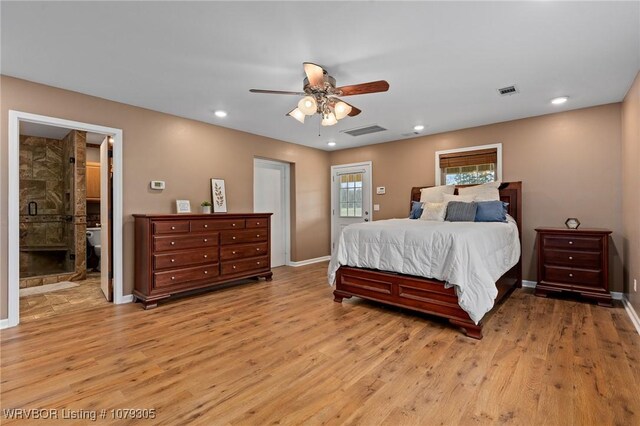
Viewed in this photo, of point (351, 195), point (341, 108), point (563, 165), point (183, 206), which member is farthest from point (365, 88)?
point (351, 195)

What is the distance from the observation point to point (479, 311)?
2547mm

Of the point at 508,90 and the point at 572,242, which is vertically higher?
the point at 508,90

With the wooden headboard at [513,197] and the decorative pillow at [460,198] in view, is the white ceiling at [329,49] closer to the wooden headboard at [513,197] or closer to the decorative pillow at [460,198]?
the wooden headboard at [513,197]

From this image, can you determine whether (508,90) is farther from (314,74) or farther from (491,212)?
(314,74)

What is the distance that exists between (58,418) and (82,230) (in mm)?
4391

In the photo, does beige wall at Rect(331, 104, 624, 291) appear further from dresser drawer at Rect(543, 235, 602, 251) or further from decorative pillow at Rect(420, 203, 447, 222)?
decorative pillow at Rect(420, 203, 447, 222)

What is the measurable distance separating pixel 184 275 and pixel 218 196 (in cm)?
138

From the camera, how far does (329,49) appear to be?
7.98 feet

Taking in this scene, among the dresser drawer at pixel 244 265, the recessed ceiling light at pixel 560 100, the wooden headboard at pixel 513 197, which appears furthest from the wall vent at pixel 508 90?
the dresser drawer at pixel 244 265

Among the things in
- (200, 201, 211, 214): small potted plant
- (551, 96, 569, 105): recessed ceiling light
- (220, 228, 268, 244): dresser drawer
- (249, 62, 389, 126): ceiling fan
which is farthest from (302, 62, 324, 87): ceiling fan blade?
(551, 96, 569, 105): recessed ceiling light

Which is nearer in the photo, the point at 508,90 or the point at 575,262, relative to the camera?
the point at 508,90

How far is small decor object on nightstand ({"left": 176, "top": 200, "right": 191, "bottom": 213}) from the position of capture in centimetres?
412

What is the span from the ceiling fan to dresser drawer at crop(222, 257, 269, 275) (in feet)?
7.74

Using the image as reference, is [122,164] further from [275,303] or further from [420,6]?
[420,6]
